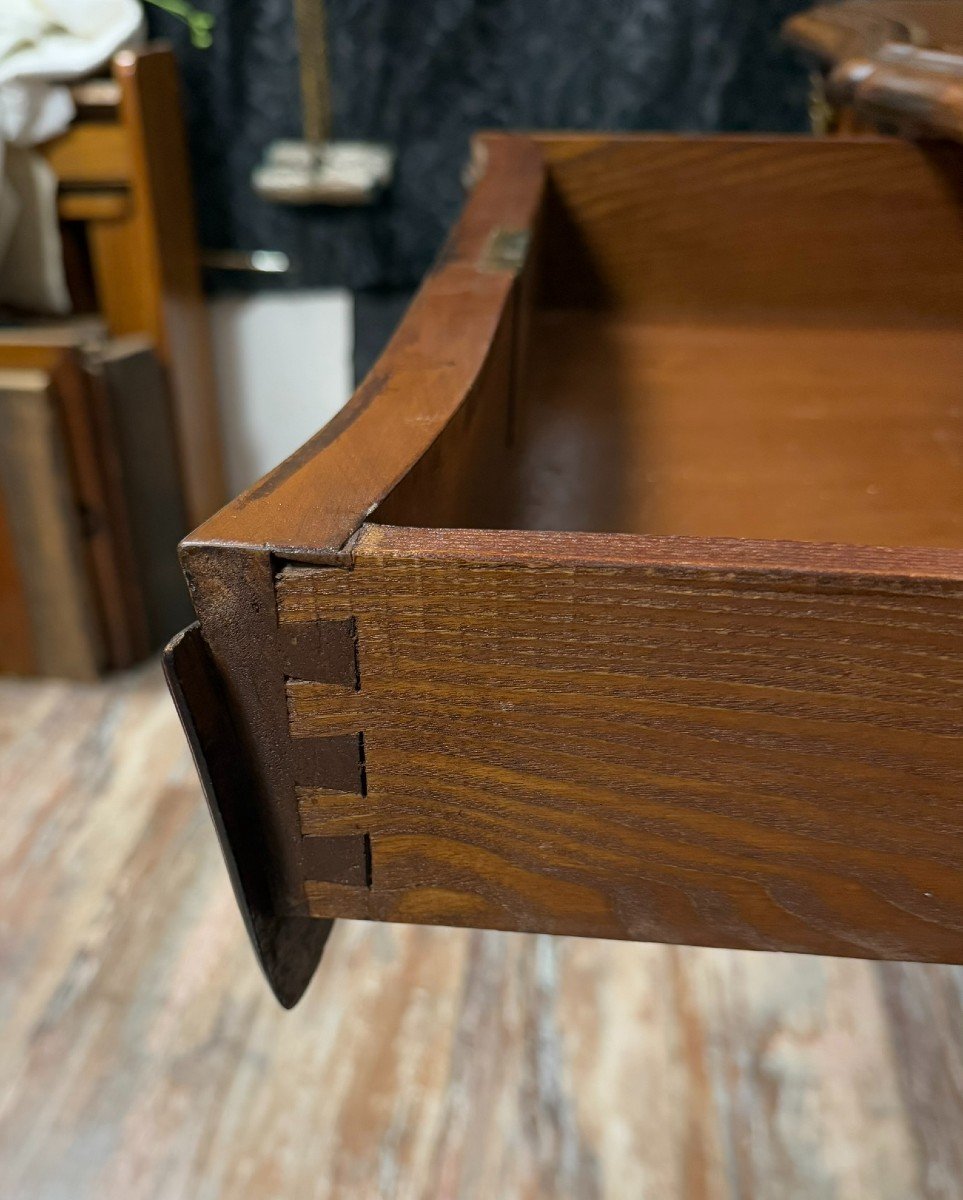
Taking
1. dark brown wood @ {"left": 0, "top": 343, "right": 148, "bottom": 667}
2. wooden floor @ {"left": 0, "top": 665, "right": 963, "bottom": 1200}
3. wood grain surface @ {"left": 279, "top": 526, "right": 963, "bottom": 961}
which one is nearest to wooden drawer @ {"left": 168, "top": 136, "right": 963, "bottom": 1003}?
wood grain surface @ {"left": 279, "top": 526, "right": 963, "bottom": 961}

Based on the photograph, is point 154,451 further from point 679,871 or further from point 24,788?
point 679,871

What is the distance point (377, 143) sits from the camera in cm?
142

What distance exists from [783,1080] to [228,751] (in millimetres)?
845

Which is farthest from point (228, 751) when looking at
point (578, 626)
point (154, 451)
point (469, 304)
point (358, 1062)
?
point (154, 451)

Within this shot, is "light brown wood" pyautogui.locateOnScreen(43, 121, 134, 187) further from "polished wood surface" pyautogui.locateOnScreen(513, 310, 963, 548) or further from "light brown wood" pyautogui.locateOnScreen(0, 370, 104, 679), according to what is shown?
"polished wood surface" pyautogui.locateOnScreen(513, 310, 963, 548)

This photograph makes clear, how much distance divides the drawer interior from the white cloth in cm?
88

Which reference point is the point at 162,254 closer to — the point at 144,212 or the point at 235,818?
the point at 144,212

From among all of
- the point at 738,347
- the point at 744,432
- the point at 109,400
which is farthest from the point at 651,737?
the point at 109,400

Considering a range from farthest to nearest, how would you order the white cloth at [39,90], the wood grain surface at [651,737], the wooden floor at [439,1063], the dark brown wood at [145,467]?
the dark brown wood at [145,467], the white cloth at [39,90], the wooden floor at [439,1063], the wood grain surface at [651,737]

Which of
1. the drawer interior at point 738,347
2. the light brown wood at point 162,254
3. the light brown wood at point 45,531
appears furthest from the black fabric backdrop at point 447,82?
the drawer interior at point 738,347

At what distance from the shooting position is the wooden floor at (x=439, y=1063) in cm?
91

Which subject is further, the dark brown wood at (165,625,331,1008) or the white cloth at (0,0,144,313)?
the white cloth at (0,0,144,313)

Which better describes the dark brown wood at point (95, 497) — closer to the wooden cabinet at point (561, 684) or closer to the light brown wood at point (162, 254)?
the light brown wood at point (162, 254)

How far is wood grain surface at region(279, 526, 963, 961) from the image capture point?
0.92ft
